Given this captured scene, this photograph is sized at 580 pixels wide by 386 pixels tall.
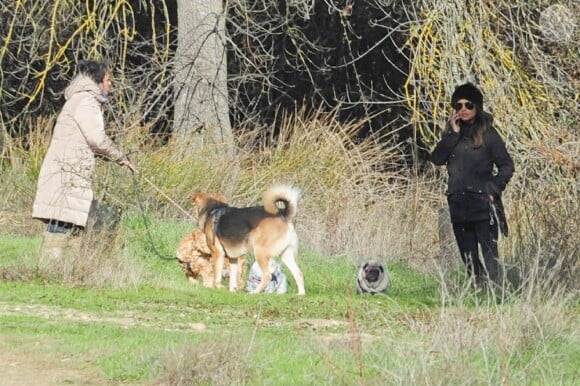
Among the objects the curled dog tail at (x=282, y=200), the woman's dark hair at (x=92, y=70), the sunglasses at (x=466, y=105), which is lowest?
the curled dog tail at (x=282, y=200)

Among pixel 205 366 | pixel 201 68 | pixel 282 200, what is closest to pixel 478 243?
pixel 282 200

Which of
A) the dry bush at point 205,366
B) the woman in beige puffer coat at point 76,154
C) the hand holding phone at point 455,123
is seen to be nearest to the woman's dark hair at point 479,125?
the hand holding phone at point 455,123

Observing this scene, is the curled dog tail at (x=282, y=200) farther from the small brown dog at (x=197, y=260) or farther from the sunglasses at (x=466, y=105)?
the sunglasses at (x=466, y=105)

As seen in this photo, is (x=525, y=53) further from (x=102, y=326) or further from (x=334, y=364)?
(x=334, y=364)

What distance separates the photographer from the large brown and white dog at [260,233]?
44.6ft

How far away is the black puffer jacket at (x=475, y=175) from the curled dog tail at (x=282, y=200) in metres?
1.73

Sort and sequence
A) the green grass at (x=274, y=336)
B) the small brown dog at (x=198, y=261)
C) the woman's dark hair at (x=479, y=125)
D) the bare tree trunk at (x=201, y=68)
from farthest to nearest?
1. the bare tree trunk at (x=201, y=68)
2. the small brown dog at (x=198, y=261)
3. the woman's dark hair at (x=479, y=125)
4. the green grass at (x=274, y=336)

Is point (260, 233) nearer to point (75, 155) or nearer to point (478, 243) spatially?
point (75, 155)

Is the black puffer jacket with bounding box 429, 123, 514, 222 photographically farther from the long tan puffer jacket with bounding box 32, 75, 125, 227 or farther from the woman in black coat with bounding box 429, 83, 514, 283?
the long tan puffer jacket with bounding box 32, 75, 125, 227

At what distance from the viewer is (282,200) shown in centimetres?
1359

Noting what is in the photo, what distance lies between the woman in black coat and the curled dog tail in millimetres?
1606

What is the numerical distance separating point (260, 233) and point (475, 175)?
2.42 meters

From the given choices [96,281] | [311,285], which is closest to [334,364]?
[96,281]

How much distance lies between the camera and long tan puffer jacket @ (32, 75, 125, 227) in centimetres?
1329
